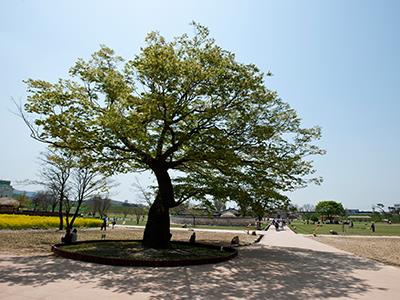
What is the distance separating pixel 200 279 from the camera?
10.6 metres

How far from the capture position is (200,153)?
1577cm

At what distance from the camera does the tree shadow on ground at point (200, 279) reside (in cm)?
909

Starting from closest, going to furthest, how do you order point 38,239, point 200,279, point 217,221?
point 200,279 < point 38,239 < point 217,221

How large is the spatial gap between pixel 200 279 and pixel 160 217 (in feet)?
23.4

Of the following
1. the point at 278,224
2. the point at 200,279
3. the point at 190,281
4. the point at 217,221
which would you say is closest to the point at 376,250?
the point at 200,279

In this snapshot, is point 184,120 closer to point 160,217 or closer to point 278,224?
point 160,217

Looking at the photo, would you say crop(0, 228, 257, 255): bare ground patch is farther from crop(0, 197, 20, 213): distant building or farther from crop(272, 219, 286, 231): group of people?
crop(0, 197, 20, 213): distant building

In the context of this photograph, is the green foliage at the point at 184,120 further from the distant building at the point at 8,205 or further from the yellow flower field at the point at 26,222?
the distant building at the point at 8,205

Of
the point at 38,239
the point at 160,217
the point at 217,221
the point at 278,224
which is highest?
the point at 217,221

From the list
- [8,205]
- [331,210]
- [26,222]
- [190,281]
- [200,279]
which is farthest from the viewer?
[331,210]

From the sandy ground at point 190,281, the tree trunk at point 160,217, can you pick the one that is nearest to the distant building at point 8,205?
the tree trunk at point 160,217

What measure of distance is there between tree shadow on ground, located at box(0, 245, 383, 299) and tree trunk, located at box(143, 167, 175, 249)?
4488 millimetres

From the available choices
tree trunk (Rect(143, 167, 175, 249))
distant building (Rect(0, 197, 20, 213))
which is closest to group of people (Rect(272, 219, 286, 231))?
tree trunk (Rect(143, 167, 175, 249))

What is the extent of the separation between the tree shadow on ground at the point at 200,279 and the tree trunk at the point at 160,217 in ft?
14.7
